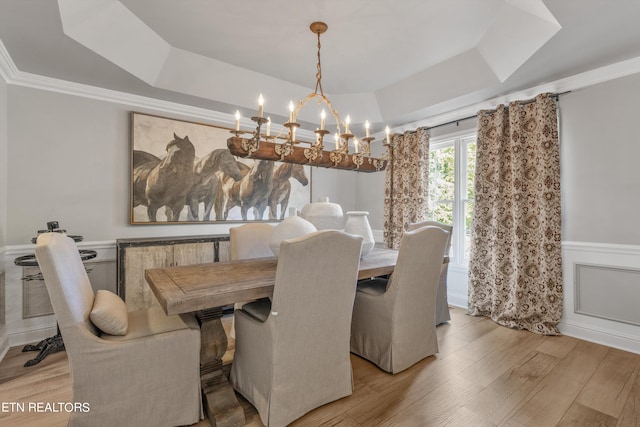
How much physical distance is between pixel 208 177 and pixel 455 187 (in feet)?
10.3

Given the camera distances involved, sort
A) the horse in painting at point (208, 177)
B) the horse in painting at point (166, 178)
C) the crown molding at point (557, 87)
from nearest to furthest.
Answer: the crown molding at point (557, 87)
the horse in painting at point (166, 178)
the horse in painting at point (208, 177)

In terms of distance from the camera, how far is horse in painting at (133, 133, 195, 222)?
10.5 feet

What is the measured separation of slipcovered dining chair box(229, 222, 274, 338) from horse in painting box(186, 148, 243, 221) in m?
1.09

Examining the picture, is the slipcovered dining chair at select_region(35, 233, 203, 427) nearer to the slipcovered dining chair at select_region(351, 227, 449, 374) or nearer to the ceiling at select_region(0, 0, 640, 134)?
the slipcovered dining chair at select_region(351, 227, 449, 374)

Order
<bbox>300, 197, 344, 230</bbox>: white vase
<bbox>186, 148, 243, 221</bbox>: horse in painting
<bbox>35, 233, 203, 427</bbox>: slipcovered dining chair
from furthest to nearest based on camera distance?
<bbox>186, 148, 243, 221</bbox>: horse in painting < <bbox>300, 197, 344, 230</bbox>: white vase < <bbox>35, 233, 203, 427</bbox>: slipcovered dining chair

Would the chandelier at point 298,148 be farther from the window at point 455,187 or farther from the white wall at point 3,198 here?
the white wall at point 3,198

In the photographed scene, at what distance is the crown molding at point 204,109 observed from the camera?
2.57m

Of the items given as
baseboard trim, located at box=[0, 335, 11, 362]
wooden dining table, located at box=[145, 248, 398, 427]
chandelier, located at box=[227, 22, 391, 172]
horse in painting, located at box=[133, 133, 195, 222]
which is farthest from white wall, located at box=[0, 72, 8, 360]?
chandelier, located at box=[227, 22, 391, 172]

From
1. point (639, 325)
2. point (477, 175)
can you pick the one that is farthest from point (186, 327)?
point (639, 325)

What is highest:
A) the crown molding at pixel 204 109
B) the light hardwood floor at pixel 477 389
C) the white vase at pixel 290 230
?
the crown molding at pixel 204 109

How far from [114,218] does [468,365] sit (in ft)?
11.8

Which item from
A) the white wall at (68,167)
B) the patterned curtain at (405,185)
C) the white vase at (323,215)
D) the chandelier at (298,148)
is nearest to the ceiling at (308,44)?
the white wall at (68,167)

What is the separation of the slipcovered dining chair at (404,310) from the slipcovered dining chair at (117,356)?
1240 millimetres

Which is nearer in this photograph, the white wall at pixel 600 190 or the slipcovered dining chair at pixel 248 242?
the white wall at pixel 600 190
